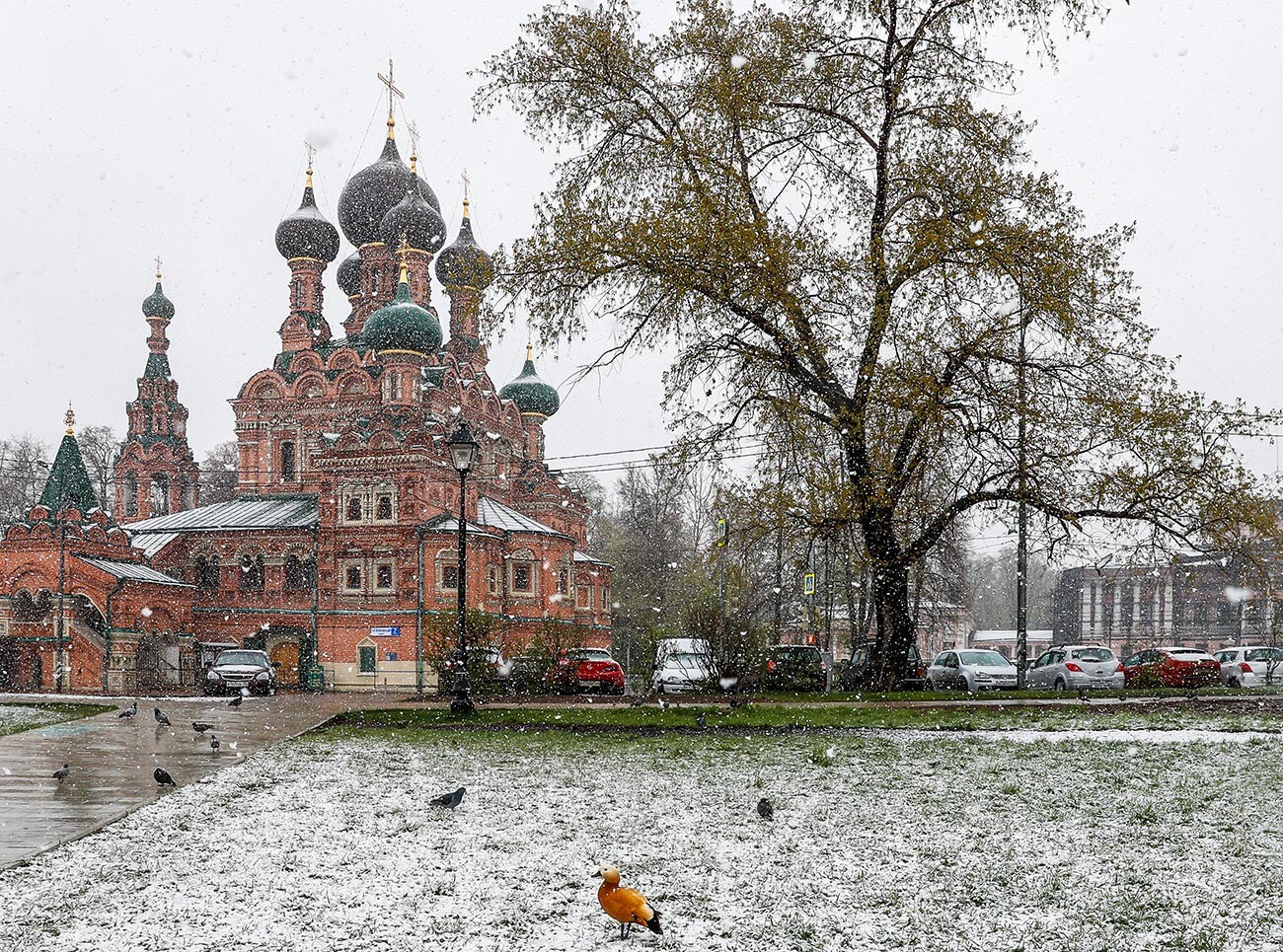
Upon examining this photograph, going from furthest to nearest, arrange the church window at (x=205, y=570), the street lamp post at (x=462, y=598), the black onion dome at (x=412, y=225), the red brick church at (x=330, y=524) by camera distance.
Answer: the black onion dome at (x=412, y=225)
the church window at (x=205, y=570)
the red brick church at (x=330, y=524)
the street lamp post at (x=462, y=598)

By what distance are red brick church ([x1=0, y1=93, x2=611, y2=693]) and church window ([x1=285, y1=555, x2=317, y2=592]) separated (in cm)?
8

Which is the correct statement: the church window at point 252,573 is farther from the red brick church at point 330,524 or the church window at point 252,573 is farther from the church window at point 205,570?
the church window at point 205,570

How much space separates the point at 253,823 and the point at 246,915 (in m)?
2.61

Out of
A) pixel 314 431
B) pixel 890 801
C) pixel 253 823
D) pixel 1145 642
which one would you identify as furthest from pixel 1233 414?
pixel 1145 642

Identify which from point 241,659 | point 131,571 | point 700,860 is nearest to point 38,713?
point 241,659

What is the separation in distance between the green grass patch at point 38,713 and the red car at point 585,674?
31.3 ft

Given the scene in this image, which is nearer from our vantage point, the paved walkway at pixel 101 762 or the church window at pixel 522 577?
the paved walkway at pixel 101 762

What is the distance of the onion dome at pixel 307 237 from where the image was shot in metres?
54.7

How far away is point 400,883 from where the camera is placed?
6.46m

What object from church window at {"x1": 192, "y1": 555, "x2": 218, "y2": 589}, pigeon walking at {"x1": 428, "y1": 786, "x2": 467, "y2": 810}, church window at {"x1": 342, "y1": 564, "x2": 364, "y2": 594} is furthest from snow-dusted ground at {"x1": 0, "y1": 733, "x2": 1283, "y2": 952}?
church window at {"x1": 192, "y1": 555, "x2": 218, "y2": 589}

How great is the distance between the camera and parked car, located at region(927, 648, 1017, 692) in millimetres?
28281

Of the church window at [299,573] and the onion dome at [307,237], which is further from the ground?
the onion dome at [307,237]

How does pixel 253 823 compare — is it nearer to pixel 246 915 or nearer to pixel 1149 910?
pixel 246 915

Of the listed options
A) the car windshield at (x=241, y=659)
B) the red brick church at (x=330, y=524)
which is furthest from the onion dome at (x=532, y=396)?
the car windshield at (x=241, y=659)
